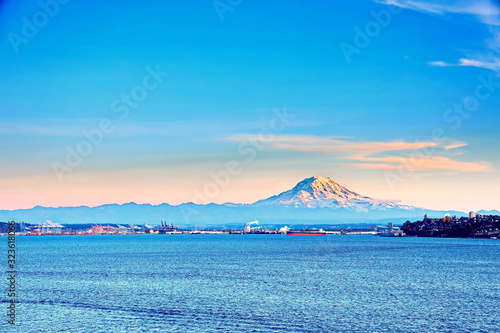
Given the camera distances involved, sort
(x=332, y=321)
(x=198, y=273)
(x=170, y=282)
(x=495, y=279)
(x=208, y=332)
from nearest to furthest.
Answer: (x=208, y=332), (x=332, y=321), (x=170, y=282), (x=495, y=279), (x=198, y=273)

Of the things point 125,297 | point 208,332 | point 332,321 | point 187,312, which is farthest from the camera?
point 125,297

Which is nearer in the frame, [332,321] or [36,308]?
[332,321]

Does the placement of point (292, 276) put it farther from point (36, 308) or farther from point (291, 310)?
point (36, 308)

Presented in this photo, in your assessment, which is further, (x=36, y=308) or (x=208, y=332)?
(x=36, y=308)

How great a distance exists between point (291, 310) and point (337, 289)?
45.1 ft

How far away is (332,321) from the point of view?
40000 mm

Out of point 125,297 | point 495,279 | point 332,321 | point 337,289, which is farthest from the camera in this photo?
point 495,279

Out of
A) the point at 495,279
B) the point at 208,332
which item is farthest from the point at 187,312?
the point at 495,279

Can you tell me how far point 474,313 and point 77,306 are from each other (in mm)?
29089

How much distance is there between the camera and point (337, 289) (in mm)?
56531

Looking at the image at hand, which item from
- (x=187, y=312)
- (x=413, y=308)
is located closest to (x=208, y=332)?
(x=187, y=312)

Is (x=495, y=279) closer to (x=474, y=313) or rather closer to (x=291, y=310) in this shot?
(x=474, y=313)

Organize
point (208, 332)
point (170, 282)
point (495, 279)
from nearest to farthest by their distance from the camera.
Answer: point (208, 332), point (170, 282), point (495, 279)

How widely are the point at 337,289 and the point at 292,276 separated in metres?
12.8
